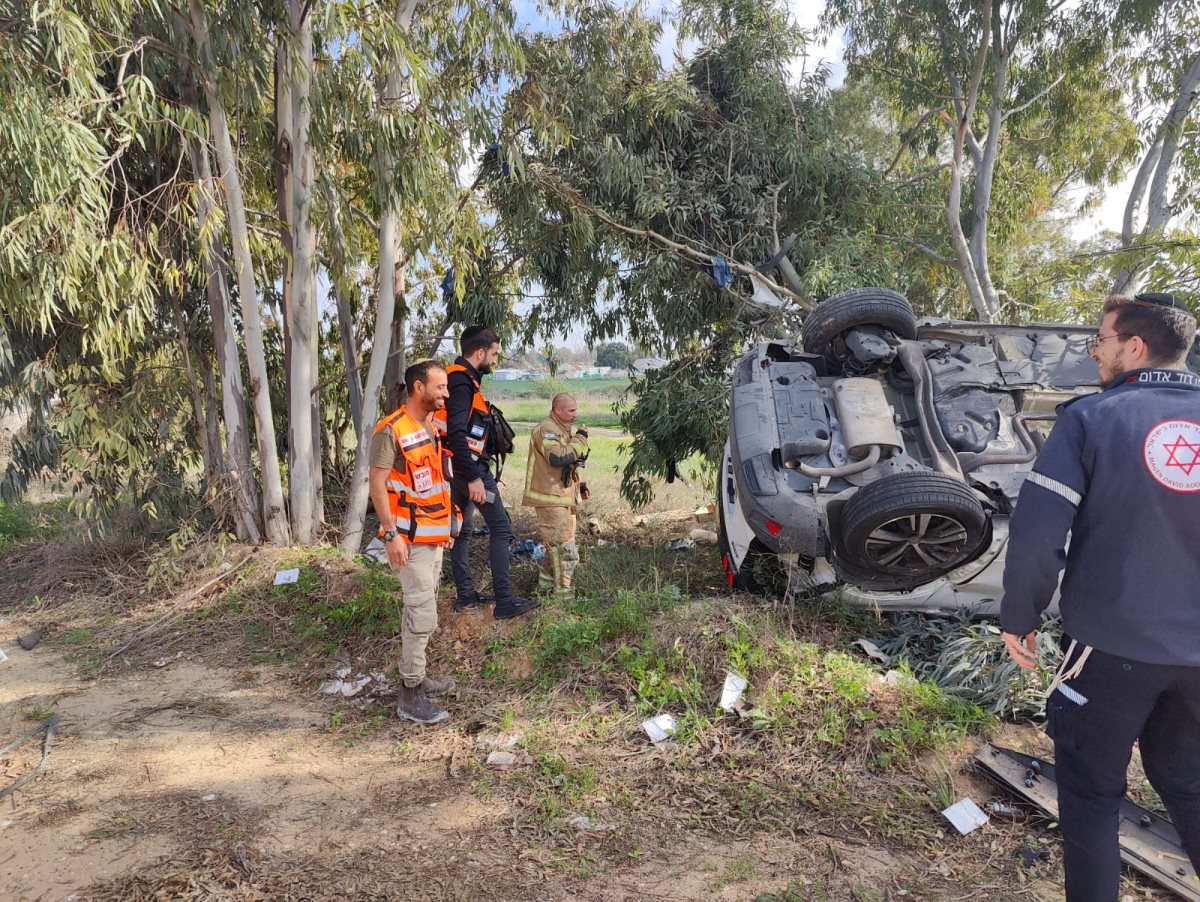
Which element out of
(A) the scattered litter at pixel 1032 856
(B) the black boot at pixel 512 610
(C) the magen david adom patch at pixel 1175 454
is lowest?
(A) the scattered litter at pixel 1032 856

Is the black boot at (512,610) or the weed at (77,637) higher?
the black boot at (512,610)

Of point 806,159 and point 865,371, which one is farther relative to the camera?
point 806,159

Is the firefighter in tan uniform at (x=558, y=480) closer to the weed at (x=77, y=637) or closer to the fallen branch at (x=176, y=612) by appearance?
the fallen branch at (x=176, y=612)

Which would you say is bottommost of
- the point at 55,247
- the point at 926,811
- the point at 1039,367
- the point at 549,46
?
the point at 926,811

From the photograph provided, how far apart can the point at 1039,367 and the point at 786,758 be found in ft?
10.4

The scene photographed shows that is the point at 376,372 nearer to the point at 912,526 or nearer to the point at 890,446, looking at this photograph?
the point at 890,446

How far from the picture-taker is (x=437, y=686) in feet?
13.7

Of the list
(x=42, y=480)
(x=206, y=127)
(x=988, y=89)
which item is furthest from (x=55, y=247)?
(x=988, y=89)

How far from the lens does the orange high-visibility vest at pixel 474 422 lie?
4.65 metres

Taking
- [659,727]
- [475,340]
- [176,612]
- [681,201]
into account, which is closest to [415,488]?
[475,340]

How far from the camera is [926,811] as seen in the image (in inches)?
122

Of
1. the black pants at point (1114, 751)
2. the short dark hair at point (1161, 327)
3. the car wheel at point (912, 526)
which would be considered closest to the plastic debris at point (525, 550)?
the car wheel at point (912, 526)

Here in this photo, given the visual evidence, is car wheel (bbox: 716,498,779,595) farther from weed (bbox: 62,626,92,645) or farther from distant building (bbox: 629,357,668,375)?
weed (bbox: 62,626,92,645)

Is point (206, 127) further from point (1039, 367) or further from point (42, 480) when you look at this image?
point (1039, 367)
